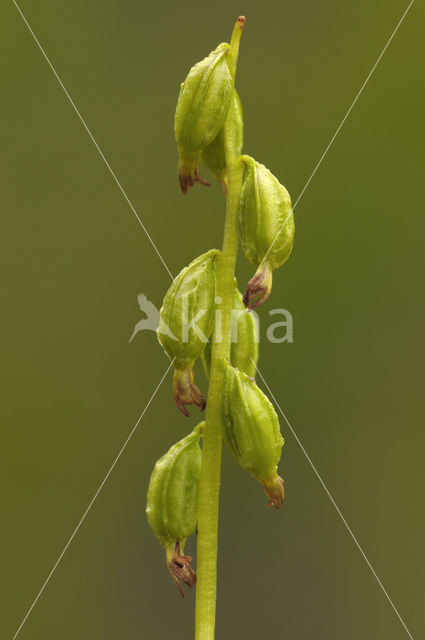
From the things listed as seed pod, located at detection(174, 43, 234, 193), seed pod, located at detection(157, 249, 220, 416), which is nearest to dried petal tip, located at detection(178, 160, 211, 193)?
seed pod, located at detection(174, 43, 234, 193)

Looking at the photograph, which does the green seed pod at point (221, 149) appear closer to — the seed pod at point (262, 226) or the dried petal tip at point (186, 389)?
the seed pod at point (262, 226)

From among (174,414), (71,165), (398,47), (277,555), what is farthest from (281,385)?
(398,47)

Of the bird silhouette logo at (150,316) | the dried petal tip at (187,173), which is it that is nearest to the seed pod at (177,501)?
the bird silhouette logo at (150,316)

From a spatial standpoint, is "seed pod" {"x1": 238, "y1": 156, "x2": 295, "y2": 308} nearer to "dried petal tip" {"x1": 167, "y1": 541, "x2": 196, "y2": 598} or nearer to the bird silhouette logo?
the bird silhouette logo

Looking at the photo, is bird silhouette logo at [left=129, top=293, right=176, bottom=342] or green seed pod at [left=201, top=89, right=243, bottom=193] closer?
green seed pod at [left=201, top=89, right=243, bottom=193]

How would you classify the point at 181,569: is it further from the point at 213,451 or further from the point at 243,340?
the point at 243,340

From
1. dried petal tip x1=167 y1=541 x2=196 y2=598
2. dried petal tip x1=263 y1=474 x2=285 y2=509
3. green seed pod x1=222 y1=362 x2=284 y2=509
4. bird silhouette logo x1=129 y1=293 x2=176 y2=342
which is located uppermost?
bird silhouette logo x1=129 y1=293 x2=176 y2=342
